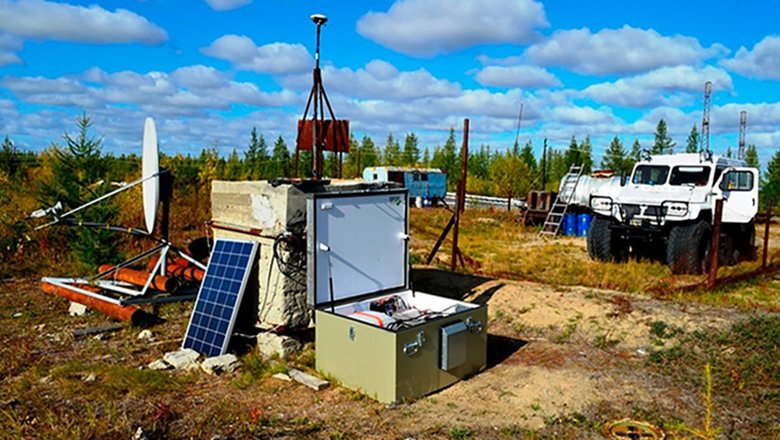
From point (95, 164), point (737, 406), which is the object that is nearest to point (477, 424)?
point (737, 406)

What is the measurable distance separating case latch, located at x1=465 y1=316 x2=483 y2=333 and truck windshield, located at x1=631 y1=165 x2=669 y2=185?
9504 mm

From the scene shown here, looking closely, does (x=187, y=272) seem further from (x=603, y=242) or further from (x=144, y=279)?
(x=603, y=242)

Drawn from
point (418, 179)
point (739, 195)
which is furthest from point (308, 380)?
point (418, 179)

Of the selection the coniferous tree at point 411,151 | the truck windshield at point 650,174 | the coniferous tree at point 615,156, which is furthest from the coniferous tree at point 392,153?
the truck windshield at point 650,174

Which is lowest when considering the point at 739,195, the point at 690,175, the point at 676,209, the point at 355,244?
the point at 355,244

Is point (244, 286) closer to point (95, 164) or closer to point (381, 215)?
point (381, 215)

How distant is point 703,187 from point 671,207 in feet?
3.69

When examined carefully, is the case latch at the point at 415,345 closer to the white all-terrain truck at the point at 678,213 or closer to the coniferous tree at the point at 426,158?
the white all-terrain truck at the point at 678,213

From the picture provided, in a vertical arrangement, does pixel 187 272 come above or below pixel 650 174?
below

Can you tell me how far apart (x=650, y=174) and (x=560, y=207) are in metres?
6.98

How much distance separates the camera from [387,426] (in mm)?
5129

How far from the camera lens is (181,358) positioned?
6.72m

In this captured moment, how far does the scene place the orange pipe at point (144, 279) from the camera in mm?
8719

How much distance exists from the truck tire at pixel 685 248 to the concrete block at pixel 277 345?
335 inches
